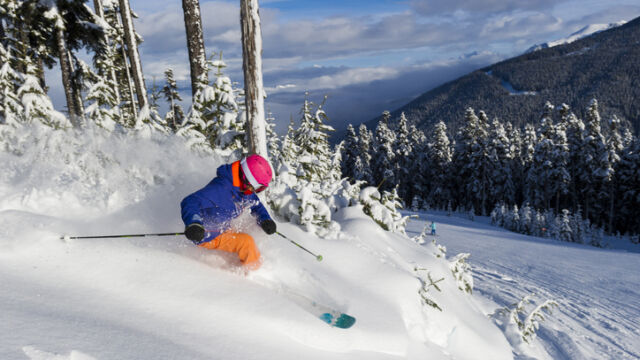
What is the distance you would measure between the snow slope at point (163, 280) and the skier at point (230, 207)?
0.18m

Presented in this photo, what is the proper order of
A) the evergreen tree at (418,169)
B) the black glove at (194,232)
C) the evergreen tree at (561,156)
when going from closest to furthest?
the black glove at (194,232)
the evergreen tree at (561,156)
the evergreen tree at (418,169)

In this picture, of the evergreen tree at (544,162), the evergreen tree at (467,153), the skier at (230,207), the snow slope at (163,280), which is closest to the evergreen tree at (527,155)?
the evergreen tree at (544,162)

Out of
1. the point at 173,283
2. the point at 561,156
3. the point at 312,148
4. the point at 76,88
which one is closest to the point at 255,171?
the point at 173,283

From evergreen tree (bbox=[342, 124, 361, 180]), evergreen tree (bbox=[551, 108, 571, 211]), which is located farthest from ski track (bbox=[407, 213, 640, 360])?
evergreen tree (bbox=[342, 124, 361, 180])

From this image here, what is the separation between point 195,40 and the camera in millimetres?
8711

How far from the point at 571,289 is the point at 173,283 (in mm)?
12644

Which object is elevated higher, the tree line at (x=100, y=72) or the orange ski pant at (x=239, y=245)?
the tree line at (x=100, y=72)

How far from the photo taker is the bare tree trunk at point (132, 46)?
1168cm

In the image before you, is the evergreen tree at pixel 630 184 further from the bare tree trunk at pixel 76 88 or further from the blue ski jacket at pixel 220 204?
the bare tree trunk at pixel 76 88

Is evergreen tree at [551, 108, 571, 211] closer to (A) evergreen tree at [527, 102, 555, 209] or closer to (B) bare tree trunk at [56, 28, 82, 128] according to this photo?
(A) evergreen tree at [527, 102, 555, 209]

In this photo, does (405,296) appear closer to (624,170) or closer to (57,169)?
(57,169)

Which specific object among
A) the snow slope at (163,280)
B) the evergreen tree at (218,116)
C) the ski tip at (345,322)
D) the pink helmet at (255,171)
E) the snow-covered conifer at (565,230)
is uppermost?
the evergreen tree at (218,116)

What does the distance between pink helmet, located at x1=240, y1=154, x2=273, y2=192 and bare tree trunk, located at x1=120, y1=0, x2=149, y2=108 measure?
9.30 m

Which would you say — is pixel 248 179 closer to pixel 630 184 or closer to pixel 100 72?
pixel 100 72
